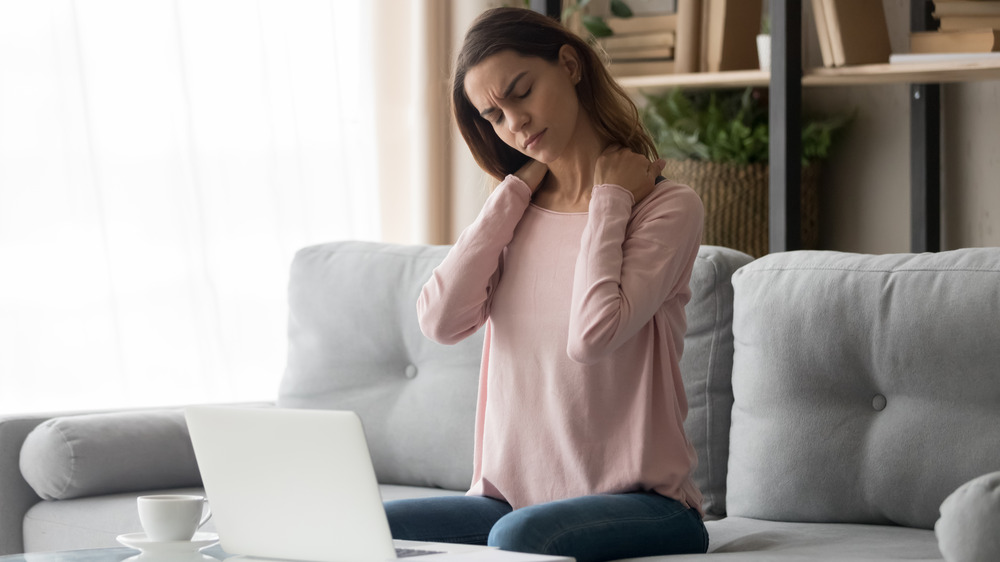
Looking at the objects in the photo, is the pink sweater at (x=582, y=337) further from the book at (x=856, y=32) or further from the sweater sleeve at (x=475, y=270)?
the book at (x=856, y=32)

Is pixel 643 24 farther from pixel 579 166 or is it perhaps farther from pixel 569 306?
pixel 569 306

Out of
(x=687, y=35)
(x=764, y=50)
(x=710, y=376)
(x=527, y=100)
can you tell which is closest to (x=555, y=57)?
(x=527, y=100)

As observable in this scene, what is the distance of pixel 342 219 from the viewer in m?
3.11

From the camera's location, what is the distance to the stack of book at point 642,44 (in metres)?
2.95

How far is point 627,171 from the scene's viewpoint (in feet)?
5.10

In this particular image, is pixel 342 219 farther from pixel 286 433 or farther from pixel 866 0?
pixel 286 433

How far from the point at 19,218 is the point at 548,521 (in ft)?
5.53

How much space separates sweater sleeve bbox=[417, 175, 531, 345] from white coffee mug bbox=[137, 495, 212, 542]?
470 mm

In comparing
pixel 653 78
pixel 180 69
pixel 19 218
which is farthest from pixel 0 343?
pixel 653 78

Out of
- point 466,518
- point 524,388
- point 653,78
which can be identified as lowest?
point 466,518

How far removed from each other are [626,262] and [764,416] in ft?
1.47

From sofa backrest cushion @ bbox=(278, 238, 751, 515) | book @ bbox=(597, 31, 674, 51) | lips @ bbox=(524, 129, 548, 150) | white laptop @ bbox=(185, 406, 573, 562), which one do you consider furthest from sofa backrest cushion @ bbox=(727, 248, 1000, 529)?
book @ bbox=(597, 31, 674, 51)

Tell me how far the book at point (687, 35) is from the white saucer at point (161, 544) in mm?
1952

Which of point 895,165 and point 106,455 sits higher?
point 895,165
